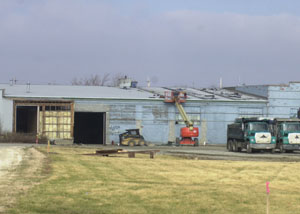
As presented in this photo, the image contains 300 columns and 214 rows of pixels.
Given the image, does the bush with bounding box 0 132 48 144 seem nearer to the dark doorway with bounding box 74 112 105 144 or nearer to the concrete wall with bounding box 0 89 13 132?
the concrete wall with bounding box 0 89 13 132

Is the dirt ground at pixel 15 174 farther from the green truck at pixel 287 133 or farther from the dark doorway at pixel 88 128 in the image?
the dark doorway at pixel 88 128

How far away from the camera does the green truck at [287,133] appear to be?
44312 millimetres

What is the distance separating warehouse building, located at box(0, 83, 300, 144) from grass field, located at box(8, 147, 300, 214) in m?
30.8

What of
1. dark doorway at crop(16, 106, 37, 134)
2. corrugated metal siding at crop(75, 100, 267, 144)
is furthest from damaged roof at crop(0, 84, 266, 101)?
dark doorway at crop(16, 106, 37, 134)

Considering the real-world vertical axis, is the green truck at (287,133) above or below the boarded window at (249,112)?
below

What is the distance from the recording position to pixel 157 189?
18.6 m

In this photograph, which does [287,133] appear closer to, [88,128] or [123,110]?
[123,110]

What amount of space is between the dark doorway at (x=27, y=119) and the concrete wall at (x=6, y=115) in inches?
112

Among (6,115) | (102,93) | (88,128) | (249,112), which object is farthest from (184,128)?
(6,115)

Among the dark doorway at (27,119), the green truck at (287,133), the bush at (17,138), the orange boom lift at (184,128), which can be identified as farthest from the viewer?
the dark doorway at (27,119)

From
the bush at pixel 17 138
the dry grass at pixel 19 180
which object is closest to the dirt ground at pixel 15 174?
the dry grass at pixel 19 180

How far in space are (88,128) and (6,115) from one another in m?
13.8

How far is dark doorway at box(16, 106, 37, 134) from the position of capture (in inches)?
2350

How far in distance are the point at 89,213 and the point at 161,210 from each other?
2.02 m
